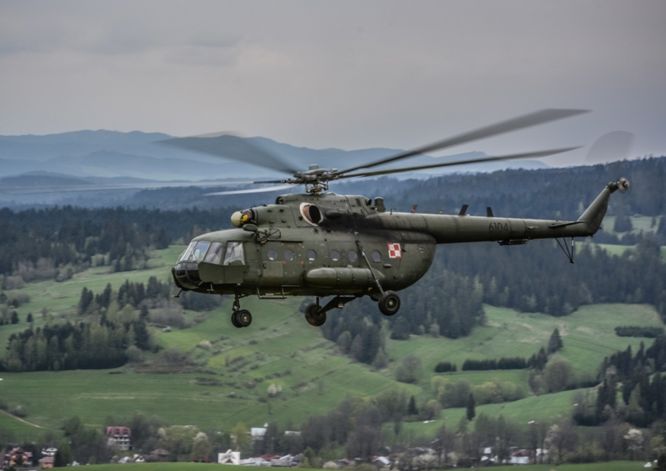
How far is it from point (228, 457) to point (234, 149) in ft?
366

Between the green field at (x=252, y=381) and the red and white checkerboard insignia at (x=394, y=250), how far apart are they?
112432mm

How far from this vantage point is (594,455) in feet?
482

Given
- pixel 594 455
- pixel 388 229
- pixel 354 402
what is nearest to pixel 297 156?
pixel 354 402

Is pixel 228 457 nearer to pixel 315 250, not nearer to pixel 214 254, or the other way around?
pixel 315 250

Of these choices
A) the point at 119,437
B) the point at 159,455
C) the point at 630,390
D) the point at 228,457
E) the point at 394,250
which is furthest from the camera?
the point at 630,390

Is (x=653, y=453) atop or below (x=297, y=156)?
below

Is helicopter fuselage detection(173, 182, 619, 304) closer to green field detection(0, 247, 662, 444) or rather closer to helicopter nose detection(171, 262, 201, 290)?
helicopter nose detection(171, 262, 201, 290)

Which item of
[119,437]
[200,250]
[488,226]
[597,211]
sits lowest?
[119,437]

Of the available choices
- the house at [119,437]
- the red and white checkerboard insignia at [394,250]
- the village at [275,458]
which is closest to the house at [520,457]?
the village at [275,458]

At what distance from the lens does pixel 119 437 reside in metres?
157

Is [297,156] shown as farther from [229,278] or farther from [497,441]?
[229,278]

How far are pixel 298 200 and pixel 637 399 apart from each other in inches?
5366

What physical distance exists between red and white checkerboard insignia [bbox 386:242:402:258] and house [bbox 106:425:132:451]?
11623 centimetres

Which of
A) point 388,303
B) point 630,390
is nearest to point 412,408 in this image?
point 630,390
